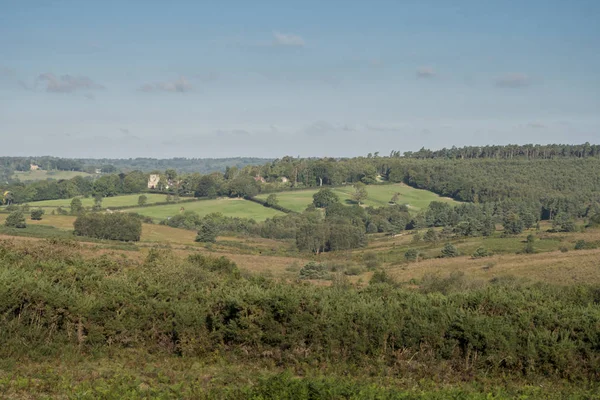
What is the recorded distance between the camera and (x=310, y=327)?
641 inches

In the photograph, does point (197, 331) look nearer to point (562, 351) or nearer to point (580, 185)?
point (562, 351)

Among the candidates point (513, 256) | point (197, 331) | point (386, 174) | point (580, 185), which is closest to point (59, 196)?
point (386, 174)

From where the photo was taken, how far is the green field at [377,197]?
12631cm

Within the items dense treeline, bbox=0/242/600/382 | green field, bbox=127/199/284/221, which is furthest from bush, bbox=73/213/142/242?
dense treeline, bbox=0/242/600/382

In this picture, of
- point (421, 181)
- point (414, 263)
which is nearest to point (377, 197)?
point (421, 181)

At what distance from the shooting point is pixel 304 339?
53.5ft

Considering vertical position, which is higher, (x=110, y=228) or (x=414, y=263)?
(x=110, y=228)

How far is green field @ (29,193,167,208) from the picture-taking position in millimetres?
119938

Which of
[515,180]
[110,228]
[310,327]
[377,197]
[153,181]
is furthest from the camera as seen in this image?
[153,181]

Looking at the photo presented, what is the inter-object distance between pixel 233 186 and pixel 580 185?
270 ft

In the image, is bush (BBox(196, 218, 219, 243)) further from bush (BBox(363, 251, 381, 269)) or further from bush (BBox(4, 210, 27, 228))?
bush (BBox(363, 251, 381, 269))

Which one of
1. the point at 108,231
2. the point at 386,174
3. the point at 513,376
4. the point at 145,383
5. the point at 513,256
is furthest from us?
the point at 386,174

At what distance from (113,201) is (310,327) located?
116m

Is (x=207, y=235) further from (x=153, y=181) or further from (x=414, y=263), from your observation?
(x=153, y=181)
